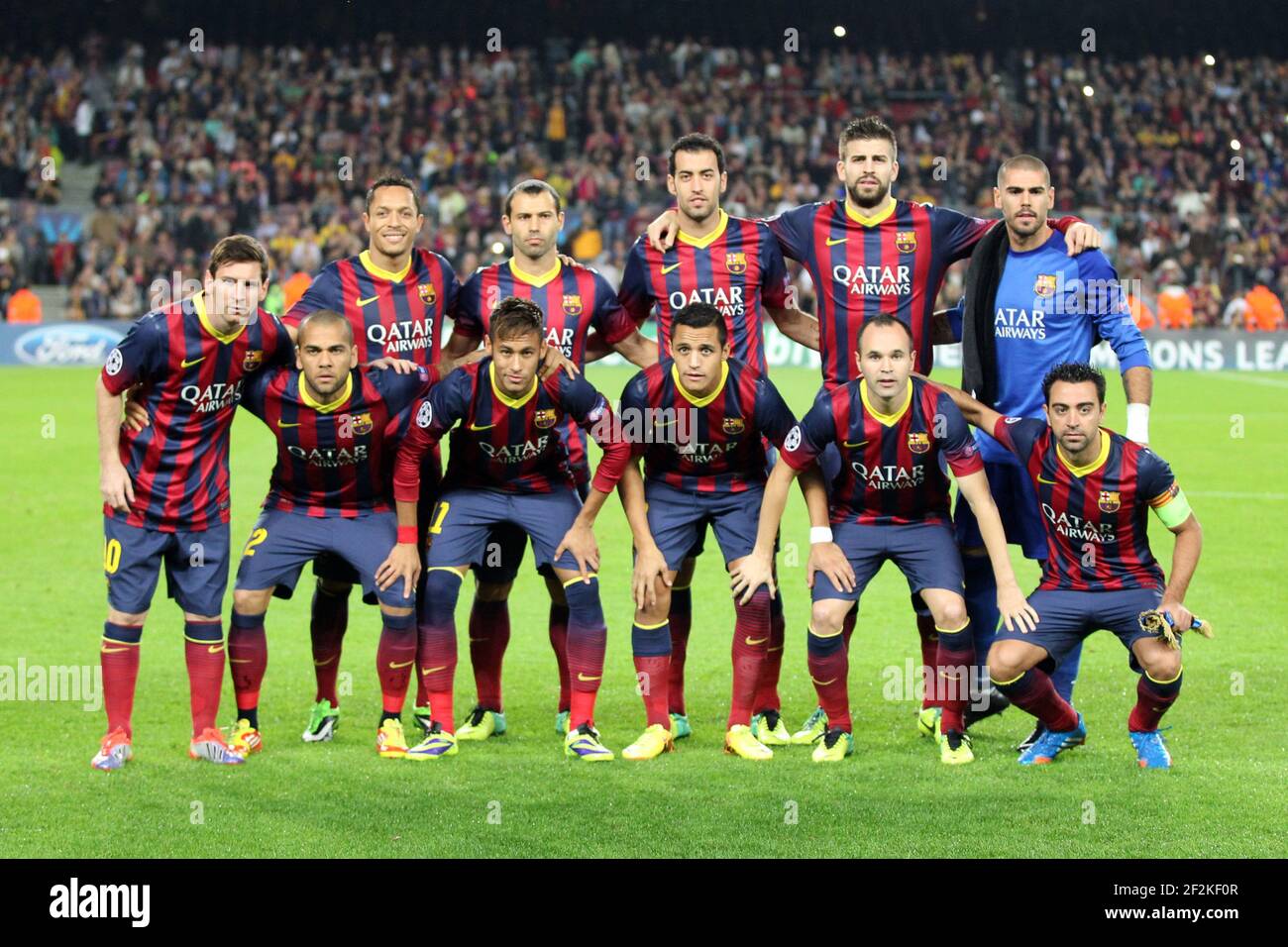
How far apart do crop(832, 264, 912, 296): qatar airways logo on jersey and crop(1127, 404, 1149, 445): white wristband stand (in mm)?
1047

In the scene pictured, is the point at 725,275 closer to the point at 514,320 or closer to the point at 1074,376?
the point at 514,320

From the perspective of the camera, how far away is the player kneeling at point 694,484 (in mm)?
6301

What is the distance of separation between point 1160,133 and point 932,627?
28565 millimetres

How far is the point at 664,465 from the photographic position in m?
6.61

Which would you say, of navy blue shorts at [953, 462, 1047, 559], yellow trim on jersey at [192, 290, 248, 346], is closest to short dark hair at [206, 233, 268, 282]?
yellow trim on jersey at [192, 290, 248, 346]

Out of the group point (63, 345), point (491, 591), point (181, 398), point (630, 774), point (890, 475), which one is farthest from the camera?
point (63, 345)

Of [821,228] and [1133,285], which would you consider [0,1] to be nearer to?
[1133,285]

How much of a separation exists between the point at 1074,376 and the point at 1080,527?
1.94ft

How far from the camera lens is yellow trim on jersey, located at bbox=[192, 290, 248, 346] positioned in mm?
6156

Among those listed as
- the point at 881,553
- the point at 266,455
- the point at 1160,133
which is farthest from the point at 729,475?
the point at 1160,133

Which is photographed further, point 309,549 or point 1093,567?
point 309,549

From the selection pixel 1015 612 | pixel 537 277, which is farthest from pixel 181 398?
pixel 1015 612

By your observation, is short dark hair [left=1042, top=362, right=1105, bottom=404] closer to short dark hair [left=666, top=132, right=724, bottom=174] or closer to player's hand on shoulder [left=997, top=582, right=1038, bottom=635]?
player's hand on shoulder [left=997, top=582, right=1038, bottom=635]

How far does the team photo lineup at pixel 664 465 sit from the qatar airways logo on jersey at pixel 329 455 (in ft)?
0.05
